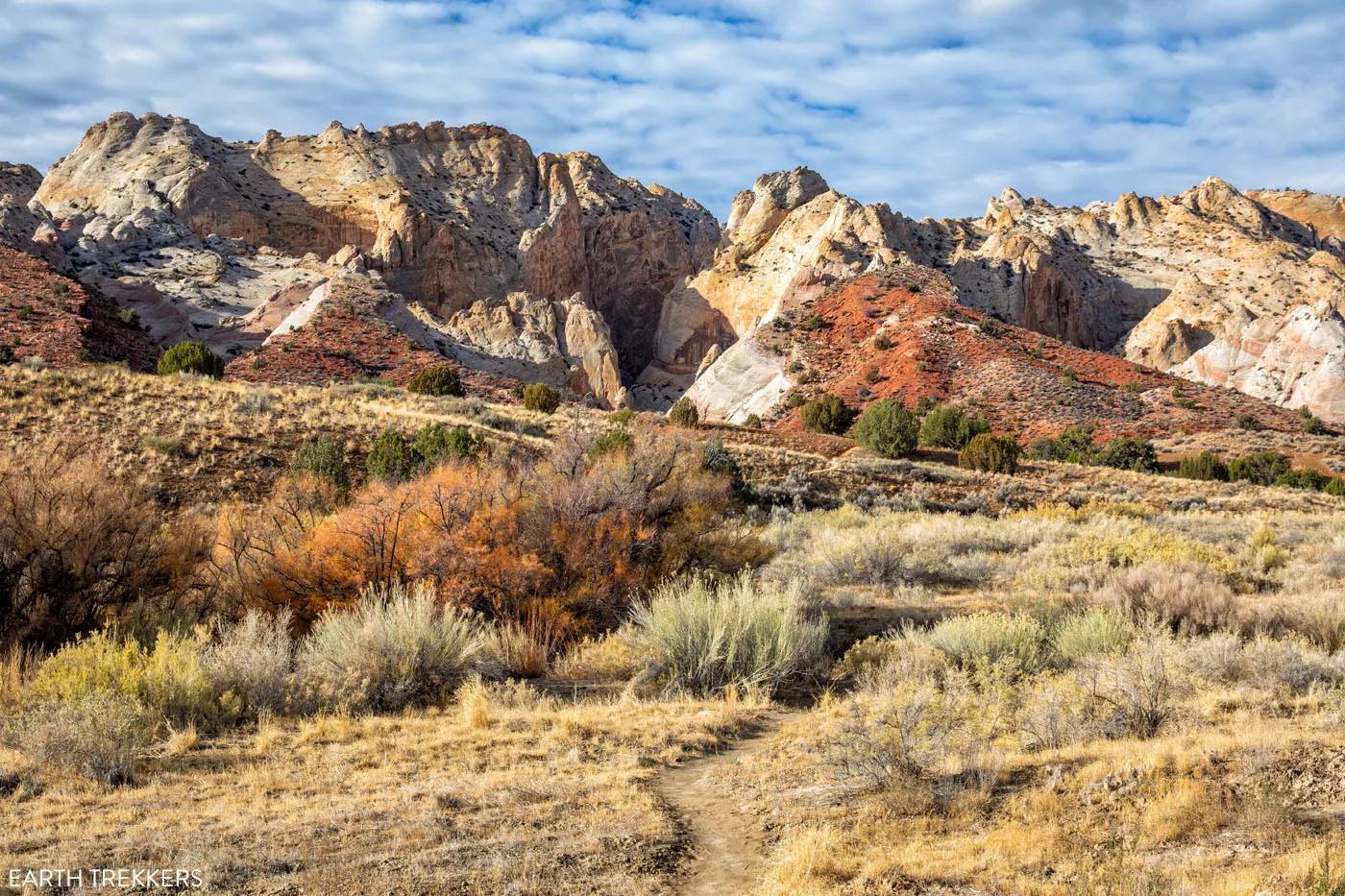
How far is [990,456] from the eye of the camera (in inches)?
1219

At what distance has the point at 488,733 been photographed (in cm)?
711

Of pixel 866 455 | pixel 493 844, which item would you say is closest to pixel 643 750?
pixel 493 844

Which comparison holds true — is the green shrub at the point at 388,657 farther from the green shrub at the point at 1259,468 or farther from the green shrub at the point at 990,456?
the green shrub at the point at 1259,468

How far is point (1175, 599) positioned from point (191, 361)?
125 ft

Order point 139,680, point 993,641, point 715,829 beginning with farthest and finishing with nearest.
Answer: point 993,641
point 139,680
point 715,829

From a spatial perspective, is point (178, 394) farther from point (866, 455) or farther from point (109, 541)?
point (866, 455)

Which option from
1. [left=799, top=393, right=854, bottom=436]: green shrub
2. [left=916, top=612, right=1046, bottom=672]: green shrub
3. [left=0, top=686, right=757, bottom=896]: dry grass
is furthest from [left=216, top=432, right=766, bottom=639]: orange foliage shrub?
[left=799, top=393, right=854, bottom=436]: green shrub

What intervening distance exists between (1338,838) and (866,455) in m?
27.4

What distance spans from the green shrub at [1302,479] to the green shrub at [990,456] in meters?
13.2

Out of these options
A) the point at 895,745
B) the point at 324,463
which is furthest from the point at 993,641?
the point at 324,463

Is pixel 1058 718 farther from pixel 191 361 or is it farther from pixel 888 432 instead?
pixel 191 361

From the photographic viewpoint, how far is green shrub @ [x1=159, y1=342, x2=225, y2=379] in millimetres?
37000

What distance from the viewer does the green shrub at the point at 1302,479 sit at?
35.7 metres

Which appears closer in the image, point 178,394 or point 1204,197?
point 178,394
